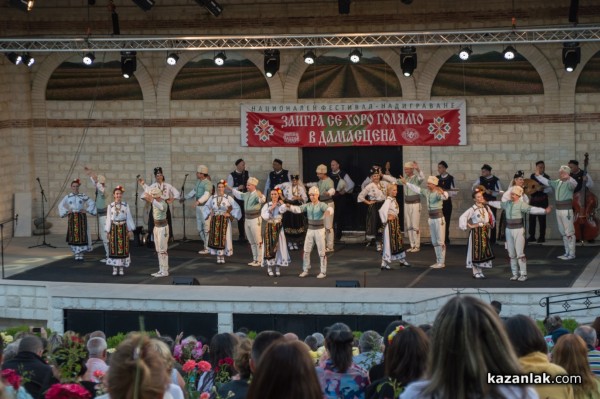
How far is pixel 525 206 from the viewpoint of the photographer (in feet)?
54.3

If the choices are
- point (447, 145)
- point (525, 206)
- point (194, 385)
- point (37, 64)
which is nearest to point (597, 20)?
point (447, 145)

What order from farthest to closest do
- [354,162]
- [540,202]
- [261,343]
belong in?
1. [354,162]
2. [540,202]
3. [261,343]

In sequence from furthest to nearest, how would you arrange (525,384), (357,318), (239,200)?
(239,200) → (357,318) → (525,384)

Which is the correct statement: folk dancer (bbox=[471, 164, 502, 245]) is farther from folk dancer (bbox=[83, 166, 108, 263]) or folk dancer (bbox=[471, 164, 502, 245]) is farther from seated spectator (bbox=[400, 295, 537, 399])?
seated spectator (bbox=[400, 295, 537, 399])

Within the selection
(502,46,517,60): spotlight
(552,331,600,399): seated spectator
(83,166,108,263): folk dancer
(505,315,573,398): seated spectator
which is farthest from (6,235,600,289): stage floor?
(505,315,573,398): seated spectator

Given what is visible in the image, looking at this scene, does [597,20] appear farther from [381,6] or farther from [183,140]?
[183,140]

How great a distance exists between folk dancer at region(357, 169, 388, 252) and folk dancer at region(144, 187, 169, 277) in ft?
11.1

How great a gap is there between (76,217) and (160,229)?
2101 mm

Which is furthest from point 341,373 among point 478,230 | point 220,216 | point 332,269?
point 220,216

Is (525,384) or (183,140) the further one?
(183,140)

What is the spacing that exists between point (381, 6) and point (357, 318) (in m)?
7.75

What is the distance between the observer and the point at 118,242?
58.1ft

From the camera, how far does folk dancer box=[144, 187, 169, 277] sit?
17391 mm

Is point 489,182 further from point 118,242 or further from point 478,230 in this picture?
point 118,242
